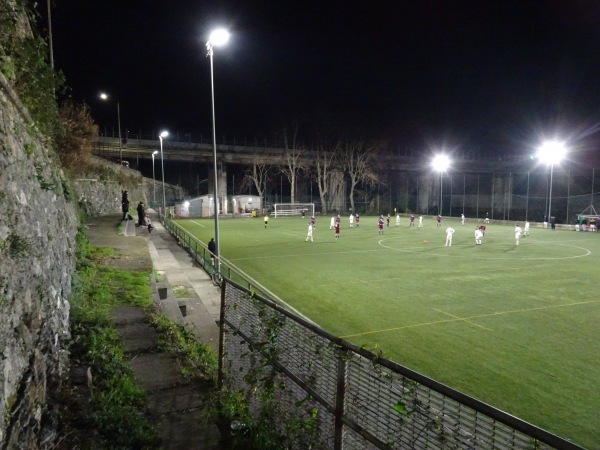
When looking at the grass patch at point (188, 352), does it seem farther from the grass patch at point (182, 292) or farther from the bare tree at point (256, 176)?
the bare tree at point (256, 176)

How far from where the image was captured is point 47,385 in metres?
4.44

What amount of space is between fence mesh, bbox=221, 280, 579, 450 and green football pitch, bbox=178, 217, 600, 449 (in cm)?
221

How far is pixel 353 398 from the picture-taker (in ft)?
11.0

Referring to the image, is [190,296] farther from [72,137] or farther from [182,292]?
[72,137]

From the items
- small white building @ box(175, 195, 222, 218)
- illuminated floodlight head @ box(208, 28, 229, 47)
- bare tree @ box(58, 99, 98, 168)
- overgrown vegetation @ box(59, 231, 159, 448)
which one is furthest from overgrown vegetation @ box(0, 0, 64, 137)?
small white building @ box(175, 195, 222, 218)

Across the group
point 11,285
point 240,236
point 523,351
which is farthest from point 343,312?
point 240,236

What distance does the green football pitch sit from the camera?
24.6 feet

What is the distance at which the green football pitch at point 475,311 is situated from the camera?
7504 mm

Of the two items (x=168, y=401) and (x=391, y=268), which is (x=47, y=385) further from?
(x=391, y=268)

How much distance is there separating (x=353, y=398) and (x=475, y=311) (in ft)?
34.8

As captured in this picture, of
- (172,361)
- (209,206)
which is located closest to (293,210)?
(209,206)

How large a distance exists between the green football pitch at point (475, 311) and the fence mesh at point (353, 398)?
2.21 meters

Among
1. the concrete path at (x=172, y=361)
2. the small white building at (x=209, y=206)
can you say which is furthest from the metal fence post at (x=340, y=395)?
the small white building at (x=209, y=206)

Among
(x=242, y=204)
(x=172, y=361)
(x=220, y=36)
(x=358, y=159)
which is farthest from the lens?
(x=358, y=159)
